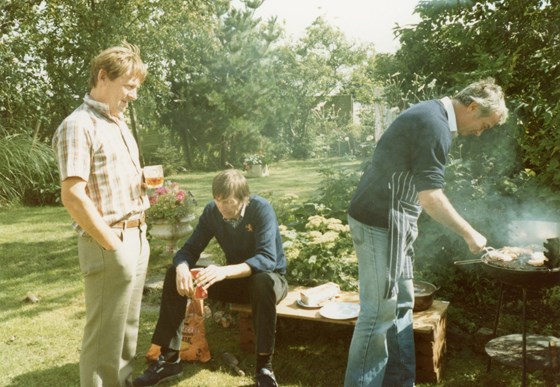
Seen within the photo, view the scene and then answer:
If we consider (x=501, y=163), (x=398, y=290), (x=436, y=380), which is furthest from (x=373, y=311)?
(x=501, y=163)

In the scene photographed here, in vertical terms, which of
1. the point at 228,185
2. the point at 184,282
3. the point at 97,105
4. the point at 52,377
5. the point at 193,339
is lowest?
the point at 52,377

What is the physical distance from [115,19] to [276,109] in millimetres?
7706

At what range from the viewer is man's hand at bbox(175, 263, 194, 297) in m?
3.16

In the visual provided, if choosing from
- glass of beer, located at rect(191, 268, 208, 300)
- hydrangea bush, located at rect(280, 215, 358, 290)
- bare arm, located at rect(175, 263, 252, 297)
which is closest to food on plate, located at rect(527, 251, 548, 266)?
hydrangea bush, located at rect(280, 215, 358, 290)

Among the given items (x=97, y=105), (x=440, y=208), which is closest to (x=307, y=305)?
(x=440, y=208)

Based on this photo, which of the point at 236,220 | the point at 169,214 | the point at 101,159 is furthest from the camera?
the point at 169,214

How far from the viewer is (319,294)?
3586mm

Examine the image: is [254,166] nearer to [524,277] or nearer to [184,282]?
[184,282]

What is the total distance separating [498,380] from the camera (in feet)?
10.6

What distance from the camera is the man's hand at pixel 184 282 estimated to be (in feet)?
10.4

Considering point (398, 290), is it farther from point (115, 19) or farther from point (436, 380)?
point (115, 19)

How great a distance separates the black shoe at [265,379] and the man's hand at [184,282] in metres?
0.66

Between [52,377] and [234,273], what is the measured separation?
1495mm

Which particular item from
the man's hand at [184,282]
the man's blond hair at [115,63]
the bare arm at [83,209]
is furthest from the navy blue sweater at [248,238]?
the man's blond hair at [115,63]
